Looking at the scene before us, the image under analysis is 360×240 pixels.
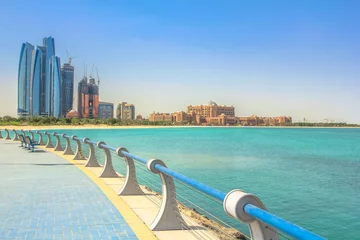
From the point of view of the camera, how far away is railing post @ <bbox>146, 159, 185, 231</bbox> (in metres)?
4.87

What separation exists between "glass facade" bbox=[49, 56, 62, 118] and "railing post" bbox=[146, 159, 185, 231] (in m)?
199

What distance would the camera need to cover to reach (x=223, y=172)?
2136 cm

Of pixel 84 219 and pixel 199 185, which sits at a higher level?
pixel 199 185

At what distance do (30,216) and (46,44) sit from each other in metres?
211

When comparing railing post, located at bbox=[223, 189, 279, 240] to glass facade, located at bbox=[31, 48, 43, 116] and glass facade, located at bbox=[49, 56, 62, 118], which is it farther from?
glass facade, located at bbox=[49, 56, 62, 118]

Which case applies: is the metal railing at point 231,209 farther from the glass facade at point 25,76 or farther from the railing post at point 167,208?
the glass facade at point 25,76

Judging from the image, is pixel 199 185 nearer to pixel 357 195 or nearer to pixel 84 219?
pixel 84 219

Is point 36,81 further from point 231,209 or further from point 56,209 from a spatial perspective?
point 231,209

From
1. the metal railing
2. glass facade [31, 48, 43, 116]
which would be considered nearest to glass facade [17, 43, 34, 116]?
glass facade [31, 48, 43, 116]

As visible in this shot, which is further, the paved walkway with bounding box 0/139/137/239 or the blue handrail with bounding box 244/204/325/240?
the paved walkway with bounding box 0/139/137/239

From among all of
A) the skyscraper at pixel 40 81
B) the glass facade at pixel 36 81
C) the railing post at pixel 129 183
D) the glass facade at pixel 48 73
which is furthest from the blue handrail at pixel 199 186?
the glass facade at pixel 48 73

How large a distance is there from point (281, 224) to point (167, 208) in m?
3.12

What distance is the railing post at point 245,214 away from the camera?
239cm

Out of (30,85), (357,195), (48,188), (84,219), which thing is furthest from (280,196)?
(30,85)
